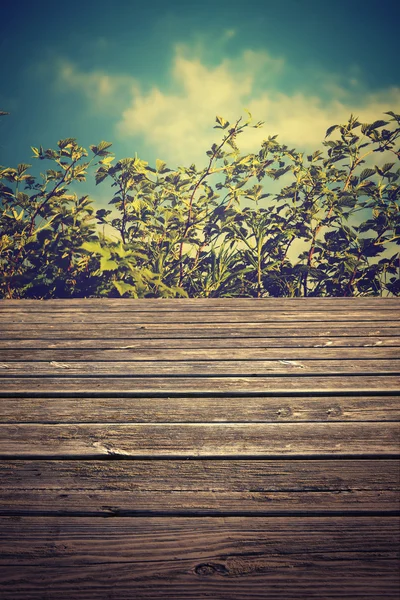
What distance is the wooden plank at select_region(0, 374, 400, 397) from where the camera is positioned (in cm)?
141

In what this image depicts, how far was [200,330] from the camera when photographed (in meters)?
2.09

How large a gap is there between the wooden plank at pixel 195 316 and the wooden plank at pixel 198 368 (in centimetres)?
58

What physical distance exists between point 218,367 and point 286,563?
35.3 inches

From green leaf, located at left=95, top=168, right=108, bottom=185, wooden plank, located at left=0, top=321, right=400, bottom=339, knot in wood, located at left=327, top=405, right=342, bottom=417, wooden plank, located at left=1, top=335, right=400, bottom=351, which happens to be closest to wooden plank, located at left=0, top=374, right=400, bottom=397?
knot in wood, located at left=327, top=405, right=342, bottom=417

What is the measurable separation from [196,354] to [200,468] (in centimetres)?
76

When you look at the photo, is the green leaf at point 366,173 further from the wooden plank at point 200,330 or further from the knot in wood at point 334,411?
the knot in wood at point 334,411

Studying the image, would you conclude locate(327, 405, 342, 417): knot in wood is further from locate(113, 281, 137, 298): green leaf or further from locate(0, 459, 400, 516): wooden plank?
locate(113, 281, 137, 298): green leaf

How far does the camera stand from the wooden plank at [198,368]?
1.57m

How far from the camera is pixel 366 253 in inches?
131

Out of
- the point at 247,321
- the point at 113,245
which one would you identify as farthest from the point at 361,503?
the point at 113,245

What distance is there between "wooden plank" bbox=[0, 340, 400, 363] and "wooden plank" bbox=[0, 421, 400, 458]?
0.52 meters

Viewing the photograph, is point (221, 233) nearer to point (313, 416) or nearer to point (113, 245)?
point (113, 245)

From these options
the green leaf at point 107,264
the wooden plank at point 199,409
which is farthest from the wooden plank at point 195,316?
the wooden plank at point 199,409

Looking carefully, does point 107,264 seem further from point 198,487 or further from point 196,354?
point 198,487
